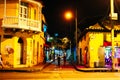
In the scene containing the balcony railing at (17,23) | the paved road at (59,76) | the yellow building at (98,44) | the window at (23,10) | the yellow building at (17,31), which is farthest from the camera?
the window at (23,10)

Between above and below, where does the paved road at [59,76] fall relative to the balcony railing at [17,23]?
below

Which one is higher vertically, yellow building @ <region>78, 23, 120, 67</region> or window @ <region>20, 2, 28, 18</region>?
window @ <region>20, 2, 28, 18</region>

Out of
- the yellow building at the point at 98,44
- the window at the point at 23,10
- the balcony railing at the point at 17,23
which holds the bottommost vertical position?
the yellow building at the point at 98,44

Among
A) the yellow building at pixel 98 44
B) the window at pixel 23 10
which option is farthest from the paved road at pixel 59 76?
the window at pixel 23 10

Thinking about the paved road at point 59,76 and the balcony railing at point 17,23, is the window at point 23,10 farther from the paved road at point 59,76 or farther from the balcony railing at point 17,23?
the paved road at point 59,76

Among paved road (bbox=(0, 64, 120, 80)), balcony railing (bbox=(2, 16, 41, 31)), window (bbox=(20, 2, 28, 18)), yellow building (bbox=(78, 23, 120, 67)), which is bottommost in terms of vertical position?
paved road (bbox=(0, 64, 120, 80))

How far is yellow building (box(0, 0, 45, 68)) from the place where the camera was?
31.2 meters

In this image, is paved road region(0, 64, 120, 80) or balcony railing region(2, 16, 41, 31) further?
balcony railing region(2, 16, 41, 31)

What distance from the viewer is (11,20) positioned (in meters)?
31.1

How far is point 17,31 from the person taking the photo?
3262 cm

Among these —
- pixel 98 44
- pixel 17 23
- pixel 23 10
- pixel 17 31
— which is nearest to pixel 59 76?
pixel 17 23

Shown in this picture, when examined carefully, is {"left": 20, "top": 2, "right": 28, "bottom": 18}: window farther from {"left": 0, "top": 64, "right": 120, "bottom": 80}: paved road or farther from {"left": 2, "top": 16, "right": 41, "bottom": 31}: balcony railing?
{"left": 0, "top": 64, "right": 120, "bottom": 80}: paved road

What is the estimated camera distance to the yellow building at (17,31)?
31219mm

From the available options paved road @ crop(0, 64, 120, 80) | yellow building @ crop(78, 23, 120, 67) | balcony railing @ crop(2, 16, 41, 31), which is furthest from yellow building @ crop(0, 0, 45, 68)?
paved road @ crop(0, 64, 120, 80)
